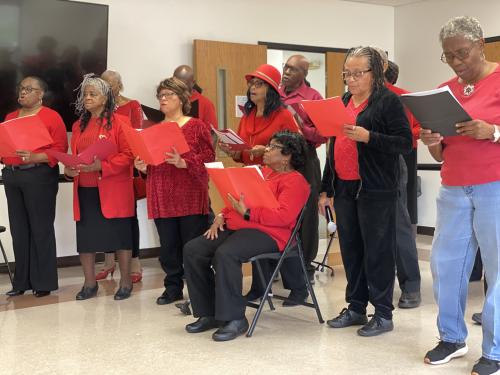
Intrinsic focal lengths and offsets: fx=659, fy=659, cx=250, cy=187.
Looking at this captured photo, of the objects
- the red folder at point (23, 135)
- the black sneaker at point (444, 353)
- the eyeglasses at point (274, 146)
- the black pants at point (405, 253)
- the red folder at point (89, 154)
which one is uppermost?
the red folder at point (23, 135)

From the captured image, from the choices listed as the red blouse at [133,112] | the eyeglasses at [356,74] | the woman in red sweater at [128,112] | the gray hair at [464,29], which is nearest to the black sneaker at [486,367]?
the gray hair at [464,29]

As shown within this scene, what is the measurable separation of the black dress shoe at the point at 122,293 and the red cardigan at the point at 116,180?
525 mm

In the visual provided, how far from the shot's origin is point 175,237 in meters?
4.30

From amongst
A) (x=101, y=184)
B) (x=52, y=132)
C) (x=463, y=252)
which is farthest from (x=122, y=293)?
(x=463, y=252)

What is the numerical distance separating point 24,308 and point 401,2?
5.72 metres

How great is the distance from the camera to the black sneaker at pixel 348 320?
143 inches

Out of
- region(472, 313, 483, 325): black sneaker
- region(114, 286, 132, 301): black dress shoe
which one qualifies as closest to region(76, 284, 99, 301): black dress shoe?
region(114, 286, 132, 301): black dress shoe

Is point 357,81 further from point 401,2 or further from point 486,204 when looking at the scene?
point 401,2

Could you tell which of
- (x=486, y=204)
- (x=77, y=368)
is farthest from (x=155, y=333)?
(x=486, y=204)

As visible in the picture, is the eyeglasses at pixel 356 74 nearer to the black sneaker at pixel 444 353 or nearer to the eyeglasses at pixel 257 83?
the eyeglasses at pixel 257 83

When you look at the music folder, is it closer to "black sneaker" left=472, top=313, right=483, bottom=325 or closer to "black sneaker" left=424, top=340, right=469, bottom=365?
"black sneaker" left=424, top=340, right=469, bottom=365

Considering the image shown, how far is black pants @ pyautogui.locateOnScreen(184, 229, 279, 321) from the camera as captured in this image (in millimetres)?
3447

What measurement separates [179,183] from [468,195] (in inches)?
77.8

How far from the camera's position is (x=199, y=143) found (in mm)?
4227
